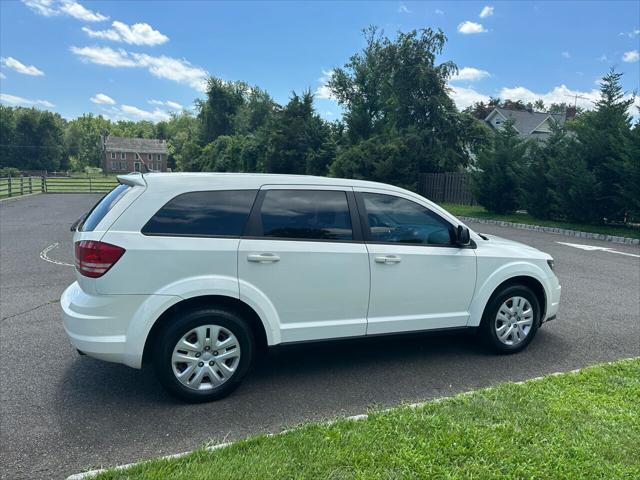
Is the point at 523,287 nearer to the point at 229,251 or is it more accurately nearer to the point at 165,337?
the point at 229,251

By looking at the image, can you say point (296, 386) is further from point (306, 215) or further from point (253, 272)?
point (306, 215)

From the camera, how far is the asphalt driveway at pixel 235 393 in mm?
2996

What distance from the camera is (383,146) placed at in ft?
90.7

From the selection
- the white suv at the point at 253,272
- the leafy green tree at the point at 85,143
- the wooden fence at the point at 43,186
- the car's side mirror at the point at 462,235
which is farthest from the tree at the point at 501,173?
the leafy green tree at the point at 85,143

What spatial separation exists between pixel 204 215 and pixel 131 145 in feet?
358

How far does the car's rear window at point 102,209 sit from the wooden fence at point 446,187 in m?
23.6

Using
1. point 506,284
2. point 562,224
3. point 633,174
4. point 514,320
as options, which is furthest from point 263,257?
point 562,224

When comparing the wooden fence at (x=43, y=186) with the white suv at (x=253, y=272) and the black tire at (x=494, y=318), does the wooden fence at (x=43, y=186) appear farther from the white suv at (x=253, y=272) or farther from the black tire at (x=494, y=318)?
the black tire at (x=494, y=318)

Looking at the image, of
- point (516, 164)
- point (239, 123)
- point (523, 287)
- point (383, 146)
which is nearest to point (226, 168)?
point (239, 123)

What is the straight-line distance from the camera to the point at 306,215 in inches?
153

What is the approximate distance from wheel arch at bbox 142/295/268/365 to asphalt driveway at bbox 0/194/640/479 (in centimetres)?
23

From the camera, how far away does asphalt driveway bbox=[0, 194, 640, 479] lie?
2996 mm

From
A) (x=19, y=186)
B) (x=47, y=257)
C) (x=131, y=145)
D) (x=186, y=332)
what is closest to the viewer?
(x=186, y=332)

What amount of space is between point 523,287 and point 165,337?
348 centimetres
